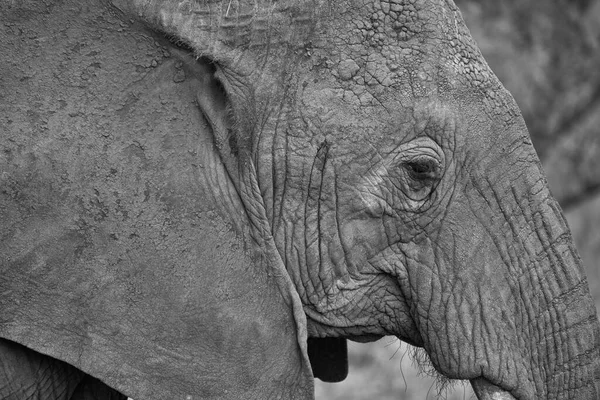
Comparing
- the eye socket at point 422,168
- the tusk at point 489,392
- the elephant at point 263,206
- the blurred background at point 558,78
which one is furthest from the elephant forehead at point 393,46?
the blurred background at point 558,78

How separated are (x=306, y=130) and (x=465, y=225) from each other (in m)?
0.47

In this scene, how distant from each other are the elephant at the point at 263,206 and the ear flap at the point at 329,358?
0.97ft

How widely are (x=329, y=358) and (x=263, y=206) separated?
74cm

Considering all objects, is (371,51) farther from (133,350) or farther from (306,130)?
(133,350)

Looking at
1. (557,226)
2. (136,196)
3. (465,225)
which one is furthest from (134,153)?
(557,226)

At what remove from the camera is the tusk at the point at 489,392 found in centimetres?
287

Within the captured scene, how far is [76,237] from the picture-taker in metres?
2.56

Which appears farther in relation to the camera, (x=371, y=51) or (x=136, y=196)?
(x=371, y=51)

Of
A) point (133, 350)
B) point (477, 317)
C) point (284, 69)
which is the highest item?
point (284, 69)

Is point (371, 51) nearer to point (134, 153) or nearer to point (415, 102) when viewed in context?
point (415, 102)

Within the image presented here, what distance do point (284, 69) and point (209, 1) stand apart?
25cm

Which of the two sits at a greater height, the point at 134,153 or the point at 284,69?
the point at 284,69

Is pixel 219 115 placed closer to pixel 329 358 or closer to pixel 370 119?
pixel 370 119

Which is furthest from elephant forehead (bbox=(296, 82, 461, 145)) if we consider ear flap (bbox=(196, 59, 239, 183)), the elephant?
ear flap (bbox=(196, 59, 239, 183))
